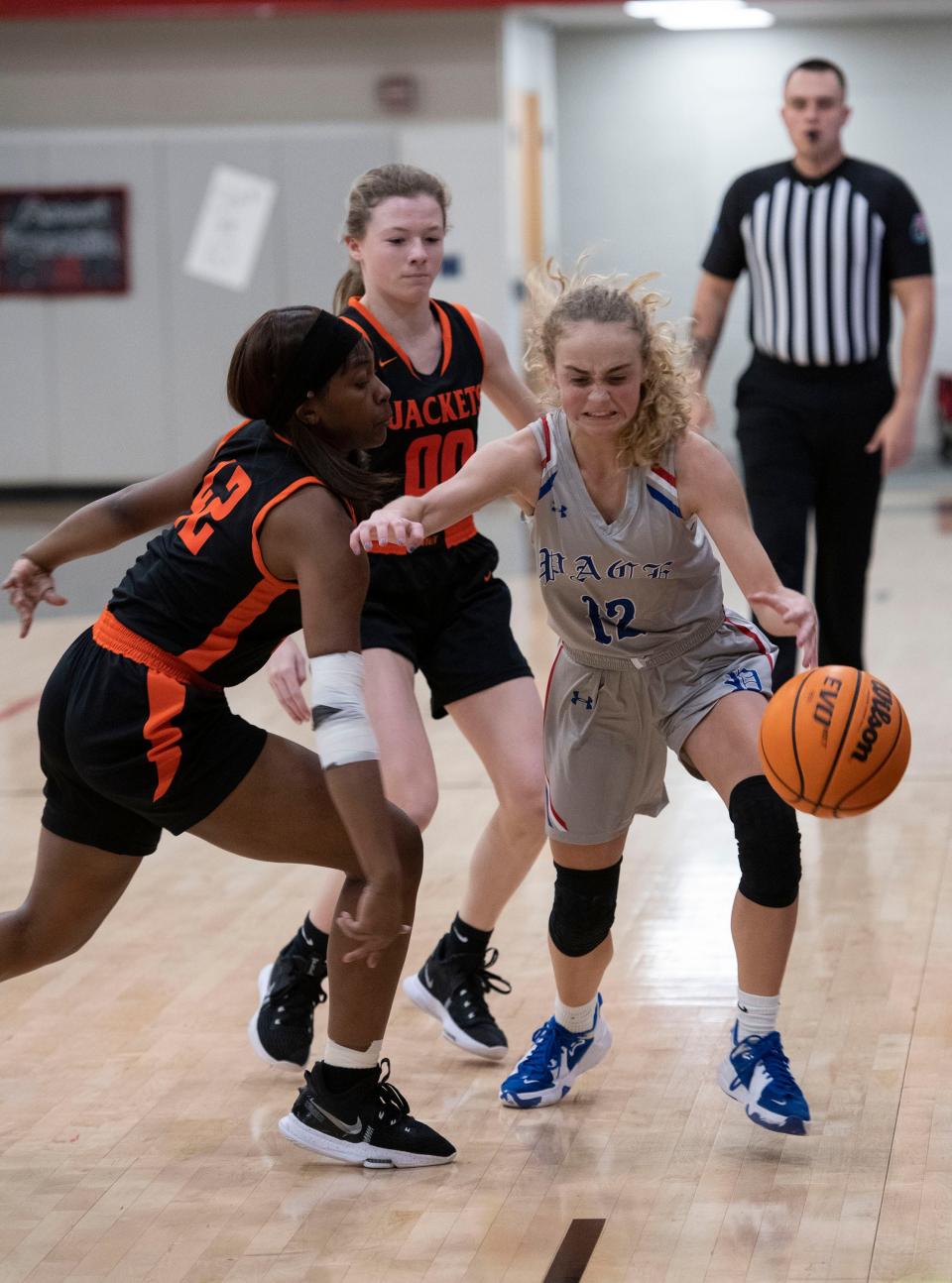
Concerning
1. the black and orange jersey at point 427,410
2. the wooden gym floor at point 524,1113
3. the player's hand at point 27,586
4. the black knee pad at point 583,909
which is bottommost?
the wooden gym floor at point 524,1113

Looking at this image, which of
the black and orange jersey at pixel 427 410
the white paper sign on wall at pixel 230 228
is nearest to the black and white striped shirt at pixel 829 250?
the black and orange jersey at pixel 427 410

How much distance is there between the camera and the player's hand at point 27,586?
305 cm

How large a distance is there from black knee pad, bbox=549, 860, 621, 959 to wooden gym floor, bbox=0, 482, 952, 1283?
303 millimetres

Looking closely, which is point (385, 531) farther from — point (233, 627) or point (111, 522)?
point (111, 522)

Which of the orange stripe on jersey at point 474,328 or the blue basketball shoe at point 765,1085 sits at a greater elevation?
the orange stripe on jersey at point 474,328

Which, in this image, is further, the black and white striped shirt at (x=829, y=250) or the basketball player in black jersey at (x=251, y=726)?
the black and white striped shirt at (x=829, y=250)

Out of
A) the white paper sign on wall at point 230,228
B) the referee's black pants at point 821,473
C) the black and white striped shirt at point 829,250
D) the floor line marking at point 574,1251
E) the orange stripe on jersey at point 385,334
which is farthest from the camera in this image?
the white paper sign on wall at point 230,228

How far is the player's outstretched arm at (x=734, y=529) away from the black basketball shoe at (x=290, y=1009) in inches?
47.1

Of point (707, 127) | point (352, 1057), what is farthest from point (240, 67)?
point (352, 1057)

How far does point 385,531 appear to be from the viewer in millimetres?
2684

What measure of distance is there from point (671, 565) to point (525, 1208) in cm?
106

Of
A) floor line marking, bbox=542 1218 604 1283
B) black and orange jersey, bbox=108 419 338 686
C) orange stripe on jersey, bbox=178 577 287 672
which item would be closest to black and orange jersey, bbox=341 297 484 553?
black and orange jersey, bbox=108 419 338 686

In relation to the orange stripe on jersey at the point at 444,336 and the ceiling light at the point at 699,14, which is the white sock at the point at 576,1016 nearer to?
the orange stripe on jersey at the point at 444,336

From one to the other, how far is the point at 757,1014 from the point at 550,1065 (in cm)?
43
